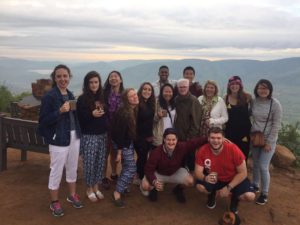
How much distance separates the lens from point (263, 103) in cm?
477

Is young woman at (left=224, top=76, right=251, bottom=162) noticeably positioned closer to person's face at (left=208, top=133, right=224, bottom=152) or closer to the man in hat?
the man in hat

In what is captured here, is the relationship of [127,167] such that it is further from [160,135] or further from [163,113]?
[163,113]

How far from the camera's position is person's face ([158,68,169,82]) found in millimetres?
5934

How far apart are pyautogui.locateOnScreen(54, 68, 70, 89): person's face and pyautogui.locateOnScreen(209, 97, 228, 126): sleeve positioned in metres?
2.15

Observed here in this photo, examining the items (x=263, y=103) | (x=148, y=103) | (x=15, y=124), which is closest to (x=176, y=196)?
(x=148, y=103)

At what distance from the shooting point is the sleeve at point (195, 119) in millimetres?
4793

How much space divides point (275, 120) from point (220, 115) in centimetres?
77

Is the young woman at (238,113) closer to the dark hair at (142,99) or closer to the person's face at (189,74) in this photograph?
the person's face at (189,74)

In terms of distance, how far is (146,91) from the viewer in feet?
15.5

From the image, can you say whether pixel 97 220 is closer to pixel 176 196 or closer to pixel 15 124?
pixel 176 196

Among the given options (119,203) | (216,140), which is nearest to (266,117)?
(216,140)

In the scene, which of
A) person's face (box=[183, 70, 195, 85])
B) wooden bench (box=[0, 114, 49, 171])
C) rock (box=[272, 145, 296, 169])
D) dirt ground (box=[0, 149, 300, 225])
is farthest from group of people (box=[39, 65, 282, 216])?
rock (box=[272, 145, 296, 169])

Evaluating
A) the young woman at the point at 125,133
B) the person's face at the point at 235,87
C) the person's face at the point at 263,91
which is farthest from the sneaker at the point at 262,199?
the young woman at the point at 125,133

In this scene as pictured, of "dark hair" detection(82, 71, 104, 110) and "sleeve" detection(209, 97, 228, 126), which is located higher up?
"dark hair" detection(82, 71, 104, 110)
